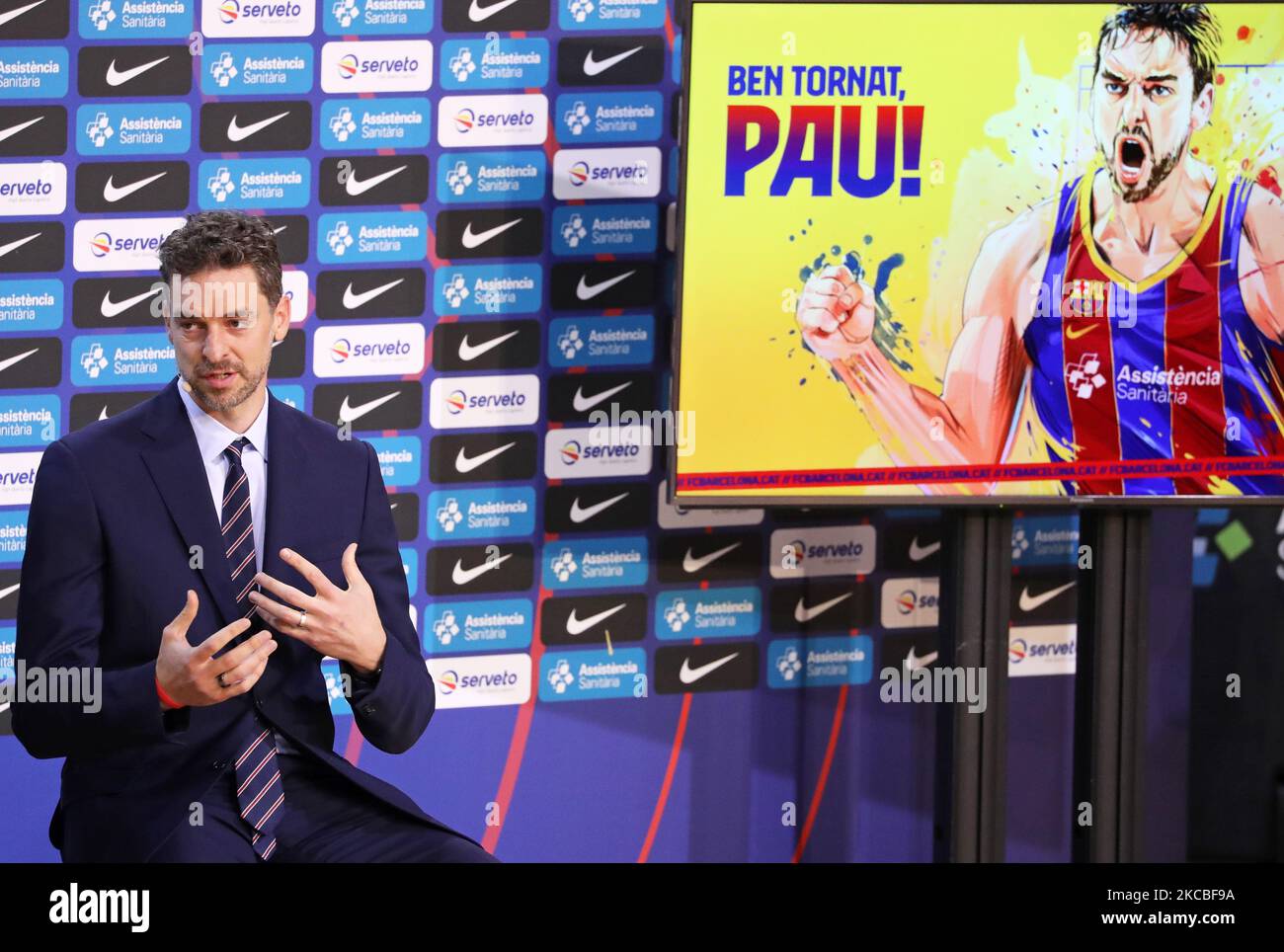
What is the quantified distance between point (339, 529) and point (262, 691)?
1.20 ft

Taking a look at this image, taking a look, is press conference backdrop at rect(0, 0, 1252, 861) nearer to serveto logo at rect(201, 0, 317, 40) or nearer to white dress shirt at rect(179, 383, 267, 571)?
serveto logo at rect(201, 0, 317, 40)

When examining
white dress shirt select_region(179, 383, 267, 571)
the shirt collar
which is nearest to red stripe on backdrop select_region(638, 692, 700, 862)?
white dress shirt select_region(179, 383, 267, 571)

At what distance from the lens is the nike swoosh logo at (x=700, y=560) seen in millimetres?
3842

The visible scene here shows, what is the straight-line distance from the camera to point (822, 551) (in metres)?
3.87

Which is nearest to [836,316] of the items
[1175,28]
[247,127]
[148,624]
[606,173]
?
[606,173]

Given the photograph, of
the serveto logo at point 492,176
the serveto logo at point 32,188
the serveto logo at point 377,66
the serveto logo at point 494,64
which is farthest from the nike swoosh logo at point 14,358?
the serveto logo at point 494,64

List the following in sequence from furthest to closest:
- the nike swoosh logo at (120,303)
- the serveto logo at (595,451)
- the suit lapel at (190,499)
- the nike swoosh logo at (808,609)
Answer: the nike swoosh logo at (808,609) → the serveto logo at (595,451) → the nike swoosh logo at (120,303) → the suit lapel at (190,499)

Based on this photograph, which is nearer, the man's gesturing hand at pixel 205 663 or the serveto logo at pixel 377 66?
the man's gesturing hand at pixel 205 663

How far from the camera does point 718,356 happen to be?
336 centimetres

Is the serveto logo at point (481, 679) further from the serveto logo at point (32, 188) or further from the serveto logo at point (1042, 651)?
the serveto logo at point (32, 188)

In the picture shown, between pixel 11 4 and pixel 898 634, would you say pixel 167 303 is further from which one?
pixel 898 634

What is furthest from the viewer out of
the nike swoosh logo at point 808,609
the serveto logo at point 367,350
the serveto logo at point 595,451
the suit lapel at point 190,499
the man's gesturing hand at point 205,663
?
the nike swoosh logo at point 808,609

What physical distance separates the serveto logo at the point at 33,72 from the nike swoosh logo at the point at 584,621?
1815mm

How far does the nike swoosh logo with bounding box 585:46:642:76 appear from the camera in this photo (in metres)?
3.71
